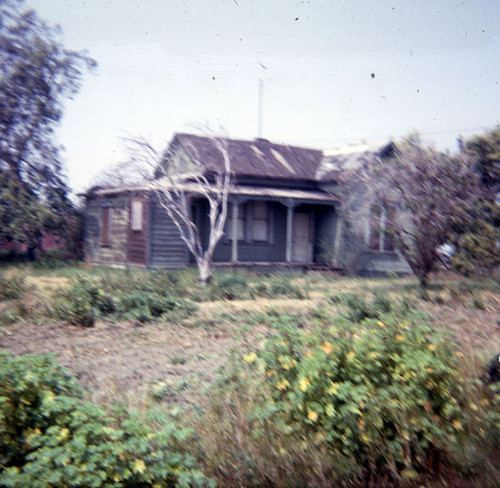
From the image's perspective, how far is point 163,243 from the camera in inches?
765

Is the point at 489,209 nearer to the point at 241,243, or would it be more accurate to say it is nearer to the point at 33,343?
the point at 241,243

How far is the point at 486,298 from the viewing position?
1306cm

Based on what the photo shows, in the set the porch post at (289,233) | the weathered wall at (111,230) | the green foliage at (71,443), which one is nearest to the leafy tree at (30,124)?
the weathered wall at (111,230)

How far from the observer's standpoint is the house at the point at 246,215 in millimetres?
19625

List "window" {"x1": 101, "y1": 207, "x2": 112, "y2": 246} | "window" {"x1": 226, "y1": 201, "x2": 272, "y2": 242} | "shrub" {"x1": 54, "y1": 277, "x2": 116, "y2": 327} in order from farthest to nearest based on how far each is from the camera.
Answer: "window" {"x1": 101, "y1": 207, "x2": 112, "y2": 246} → "window" {"x1": 226, "y1": 201, "x2": 272, "y2": 242} → "shrub" {"x1": 54, "y1": 277, "x2": 116, "y2": 327}

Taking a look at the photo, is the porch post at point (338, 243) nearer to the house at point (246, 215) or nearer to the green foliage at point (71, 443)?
the house at point (246, 215)

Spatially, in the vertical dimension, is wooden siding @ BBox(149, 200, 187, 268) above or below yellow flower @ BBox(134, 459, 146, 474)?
above

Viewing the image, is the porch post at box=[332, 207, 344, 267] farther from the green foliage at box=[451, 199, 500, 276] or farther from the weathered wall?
the weathered wall

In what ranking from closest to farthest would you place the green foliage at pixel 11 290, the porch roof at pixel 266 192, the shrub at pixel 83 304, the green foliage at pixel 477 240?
the shrub at pixel 83 304 → the green foliage at pixel 11 290 → the green foliage at pixel 477 240 → the porch roof at pixel 266 192

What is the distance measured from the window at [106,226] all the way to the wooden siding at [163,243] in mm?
3676

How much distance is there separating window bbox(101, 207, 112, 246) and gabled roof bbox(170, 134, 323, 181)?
3.52 m

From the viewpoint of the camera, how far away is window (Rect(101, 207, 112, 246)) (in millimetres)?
22305

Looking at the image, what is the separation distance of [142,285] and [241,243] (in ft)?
30.7

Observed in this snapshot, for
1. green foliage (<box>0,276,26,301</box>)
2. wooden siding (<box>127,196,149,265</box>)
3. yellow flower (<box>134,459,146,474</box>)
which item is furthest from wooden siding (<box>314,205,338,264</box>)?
yellow flower (<box>134,459,146,474</box>)
